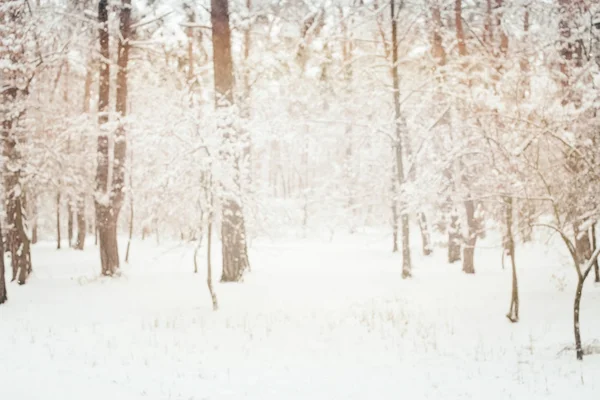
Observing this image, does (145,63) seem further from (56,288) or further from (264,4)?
(56,288)

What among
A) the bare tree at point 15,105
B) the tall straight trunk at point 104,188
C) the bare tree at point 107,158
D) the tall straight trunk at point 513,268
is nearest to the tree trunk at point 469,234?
the tall straight trunk at point 513,268

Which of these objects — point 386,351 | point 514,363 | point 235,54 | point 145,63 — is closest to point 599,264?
point 514,363

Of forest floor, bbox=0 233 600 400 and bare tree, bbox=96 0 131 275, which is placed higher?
bare tree, bbox=96 0 131 275

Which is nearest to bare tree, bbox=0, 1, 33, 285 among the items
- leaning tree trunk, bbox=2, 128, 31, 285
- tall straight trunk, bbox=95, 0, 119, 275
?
leaning tree trunk, bbox=2, 128, 31, 285

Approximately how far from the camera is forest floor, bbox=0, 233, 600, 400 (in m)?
5.88

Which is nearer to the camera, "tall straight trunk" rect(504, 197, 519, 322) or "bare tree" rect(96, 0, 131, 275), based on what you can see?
"tall straight trunk" rect(504, 197, 519, 322)

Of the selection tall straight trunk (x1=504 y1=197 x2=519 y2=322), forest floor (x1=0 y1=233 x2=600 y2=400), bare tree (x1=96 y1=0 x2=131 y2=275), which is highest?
bare tree (x1=96 y1=0 x2=131 y2=275)

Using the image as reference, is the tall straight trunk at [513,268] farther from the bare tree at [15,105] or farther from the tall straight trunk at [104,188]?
the bare tree at [15,105]

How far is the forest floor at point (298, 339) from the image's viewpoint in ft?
19.3

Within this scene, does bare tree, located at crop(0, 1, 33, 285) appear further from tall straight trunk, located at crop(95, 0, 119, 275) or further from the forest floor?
tall straight trunk, located at crop(95, 0, 119, 275)

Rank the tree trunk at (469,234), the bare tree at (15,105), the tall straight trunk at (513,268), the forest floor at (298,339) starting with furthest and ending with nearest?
1. the tree trunk at (469,234)
2. the bare tree at (15,105)
3. the tall straight trunk at (513,268)
4. the forest floor at (298,339)

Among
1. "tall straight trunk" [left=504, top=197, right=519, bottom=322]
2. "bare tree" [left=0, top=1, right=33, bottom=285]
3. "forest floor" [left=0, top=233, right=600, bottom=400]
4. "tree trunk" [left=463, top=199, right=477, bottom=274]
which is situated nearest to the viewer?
"forest floor" [left=0, top=233, right=600, bottom=400]

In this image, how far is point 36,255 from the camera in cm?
2316

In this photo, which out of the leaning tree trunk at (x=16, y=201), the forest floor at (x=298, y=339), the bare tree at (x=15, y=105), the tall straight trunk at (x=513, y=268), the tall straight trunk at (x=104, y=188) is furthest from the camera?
the tall straight trunk at (x=104, y=188)
